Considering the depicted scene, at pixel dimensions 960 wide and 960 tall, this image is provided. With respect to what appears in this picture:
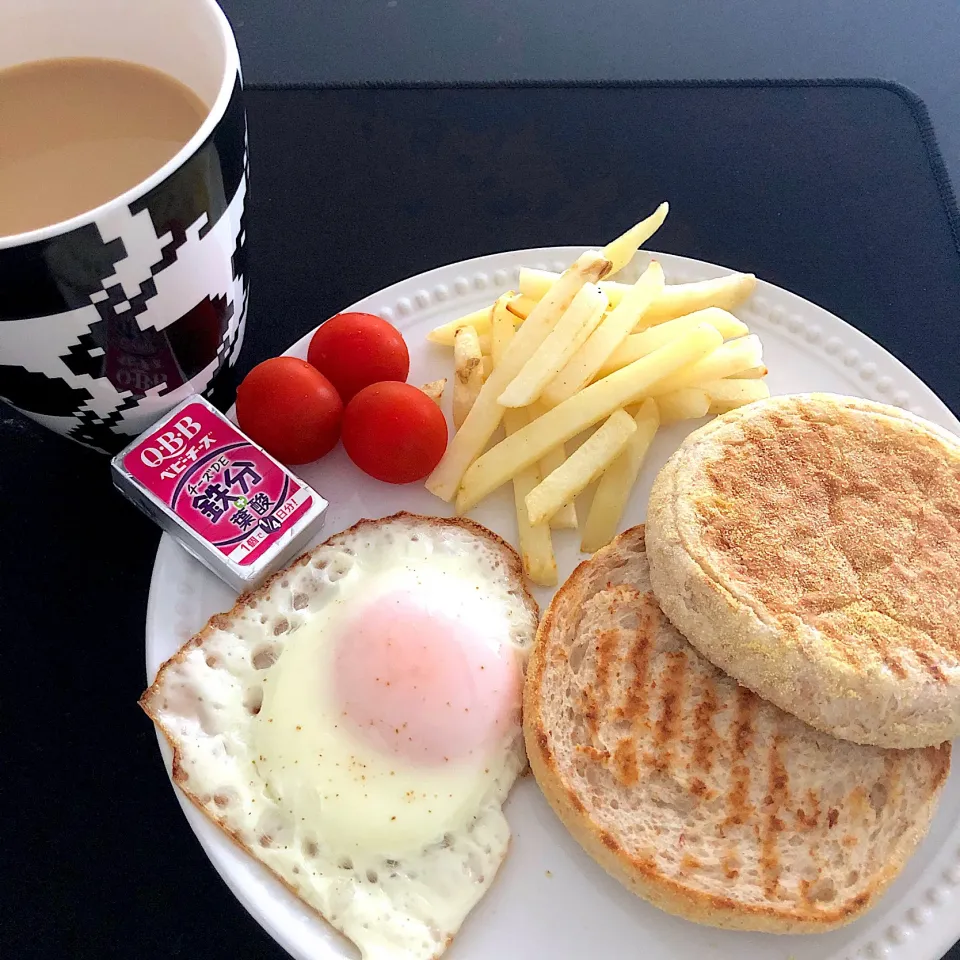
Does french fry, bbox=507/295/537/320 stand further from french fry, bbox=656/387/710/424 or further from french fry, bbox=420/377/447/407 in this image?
french fry, bbox=656/387/710/424

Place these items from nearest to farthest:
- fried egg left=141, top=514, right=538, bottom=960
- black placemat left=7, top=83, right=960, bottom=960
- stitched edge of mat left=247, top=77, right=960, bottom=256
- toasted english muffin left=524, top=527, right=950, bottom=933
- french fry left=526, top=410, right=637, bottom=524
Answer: toasted english muffin left=524, top=527, right=950, bottom=933, fried egg left=141, top=514, right=538, bottom=960, black placemat left=7, top=83, right=960, bottom=960, french fry left=526, top=410, right=637, bottom=524, stitched edge of mat left=247, top=77, right=960, bottom=256

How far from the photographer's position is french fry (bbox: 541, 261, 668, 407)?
98.0 inches

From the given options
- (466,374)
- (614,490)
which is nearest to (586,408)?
(614,490)

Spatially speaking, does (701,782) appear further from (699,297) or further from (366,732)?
(699,297)

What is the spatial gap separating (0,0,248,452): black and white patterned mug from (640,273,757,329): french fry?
121cm

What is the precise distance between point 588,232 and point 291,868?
7.48 ft

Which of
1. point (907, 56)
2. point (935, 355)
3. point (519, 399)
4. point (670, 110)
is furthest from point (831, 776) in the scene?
point (907, 56)

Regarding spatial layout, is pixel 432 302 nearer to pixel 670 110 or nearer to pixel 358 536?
pixel 358 536

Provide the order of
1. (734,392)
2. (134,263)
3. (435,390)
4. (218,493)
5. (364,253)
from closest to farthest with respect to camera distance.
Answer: (134,263) < (218,493) < (734,392) < (435,390) < (364,253)

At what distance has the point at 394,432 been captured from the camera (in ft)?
7.92

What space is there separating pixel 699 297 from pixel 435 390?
2.81 ft

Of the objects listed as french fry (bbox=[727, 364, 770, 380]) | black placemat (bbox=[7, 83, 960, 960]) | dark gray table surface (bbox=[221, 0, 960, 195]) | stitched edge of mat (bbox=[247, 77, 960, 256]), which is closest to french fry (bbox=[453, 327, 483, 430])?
black placemat (bbox=[7, 83, 960, 960])

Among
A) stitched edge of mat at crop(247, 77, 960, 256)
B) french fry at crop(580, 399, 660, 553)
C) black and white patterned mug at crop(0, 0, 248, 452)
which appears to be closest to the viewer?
black and white patterned mug at crop(0, 0, 248, 452)

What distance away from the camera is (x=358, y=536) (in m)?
2.45
